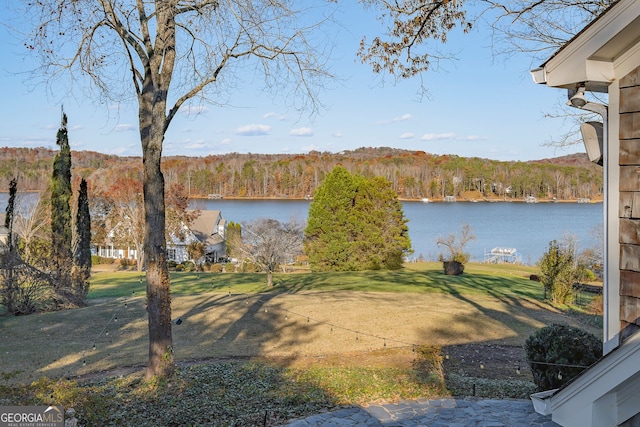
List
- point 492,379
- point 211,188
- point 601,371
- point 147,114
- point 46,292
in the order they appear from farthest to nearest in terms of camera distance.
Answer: point 211,188
point 46,292
point 492,379
point 147,114
point 601,371

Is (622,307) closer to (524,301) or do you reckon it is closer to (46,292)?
(524,301)

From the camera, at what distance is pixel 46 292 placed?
1517 centimetres

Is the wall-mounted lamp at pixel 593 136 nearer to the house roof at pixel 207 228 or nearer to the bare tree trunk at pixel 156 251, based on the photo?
the bare tree trunk at pixel 156 251

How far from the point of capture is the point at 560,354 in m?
Answer: 6.17

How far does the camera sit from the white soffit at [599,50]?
277 centimetres

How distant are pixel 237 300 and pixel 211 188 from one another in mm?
62409

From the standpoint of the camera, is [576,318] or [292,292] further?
[292,292]

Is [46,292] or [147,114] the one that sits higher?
[147,114]

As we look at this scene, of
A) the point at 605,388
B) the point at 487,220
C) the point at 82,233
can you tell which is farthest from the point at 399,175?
the point at 605,388

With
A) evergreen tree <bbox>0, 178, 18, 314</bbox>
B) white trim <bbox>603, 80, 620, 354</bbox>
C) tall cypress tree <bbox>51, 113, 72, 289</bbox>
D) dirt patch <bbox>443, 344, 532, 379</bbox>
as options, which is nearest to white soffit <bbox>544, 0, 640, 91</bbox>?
white trim <bbox>603, 80, 620, 354</bbox>

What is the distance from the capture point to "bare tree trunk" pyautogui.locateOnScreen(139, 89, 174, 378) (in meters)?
7.06

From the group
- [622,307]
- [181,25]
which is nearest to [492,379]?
[622,307]

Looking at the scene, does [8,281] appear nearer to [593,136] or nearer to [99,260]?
[593,136]

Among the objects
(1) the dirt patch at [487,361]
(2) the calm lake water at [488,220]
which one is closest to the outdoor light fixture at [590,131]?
(1) the dirt patch at [487,361]
